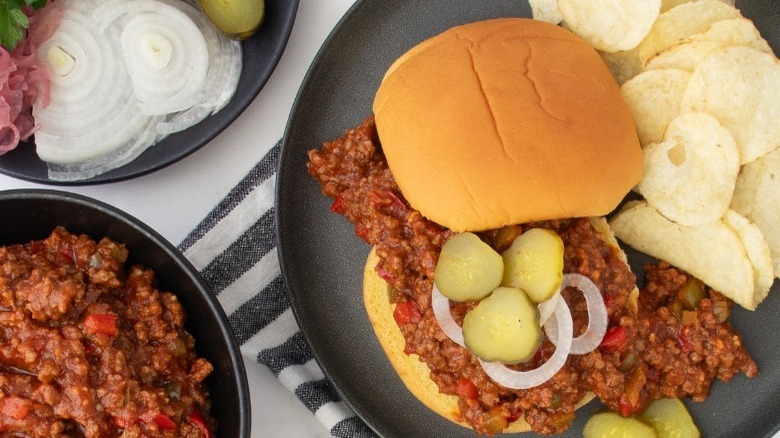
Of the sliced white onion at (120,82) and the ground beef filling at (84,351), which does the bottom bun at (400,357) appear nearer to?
the ground beef filling at (84,351)

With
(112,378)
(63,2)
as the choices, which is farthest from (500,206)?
(63,2)

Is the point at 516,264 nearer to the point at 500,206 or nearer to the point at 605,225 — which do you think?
the point at 500,206

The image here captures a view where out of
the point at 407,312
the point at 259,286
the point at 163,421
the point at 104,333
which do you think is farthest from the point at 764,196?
the point at 104,333

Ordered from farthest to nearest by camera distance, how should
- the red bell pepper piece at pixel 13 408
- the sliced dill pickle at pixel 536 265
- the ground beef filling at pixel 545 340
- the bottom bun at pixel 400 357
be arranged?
the bottom bun at pixel 400 357 → the ground beef filling at pixel 545 340 → the sliced dill pickle at pixel 536 265 → the red bell pepper piece at pixel 13 408

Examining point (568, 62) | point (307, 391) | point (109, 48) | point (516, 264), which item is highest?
point (109, 48)

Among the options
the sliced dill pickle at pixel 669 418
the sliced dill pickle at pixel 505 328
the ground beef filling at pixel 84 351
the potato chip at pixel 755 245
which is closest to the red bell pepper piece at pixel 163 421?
the ground beef filling at pixel 84 351
